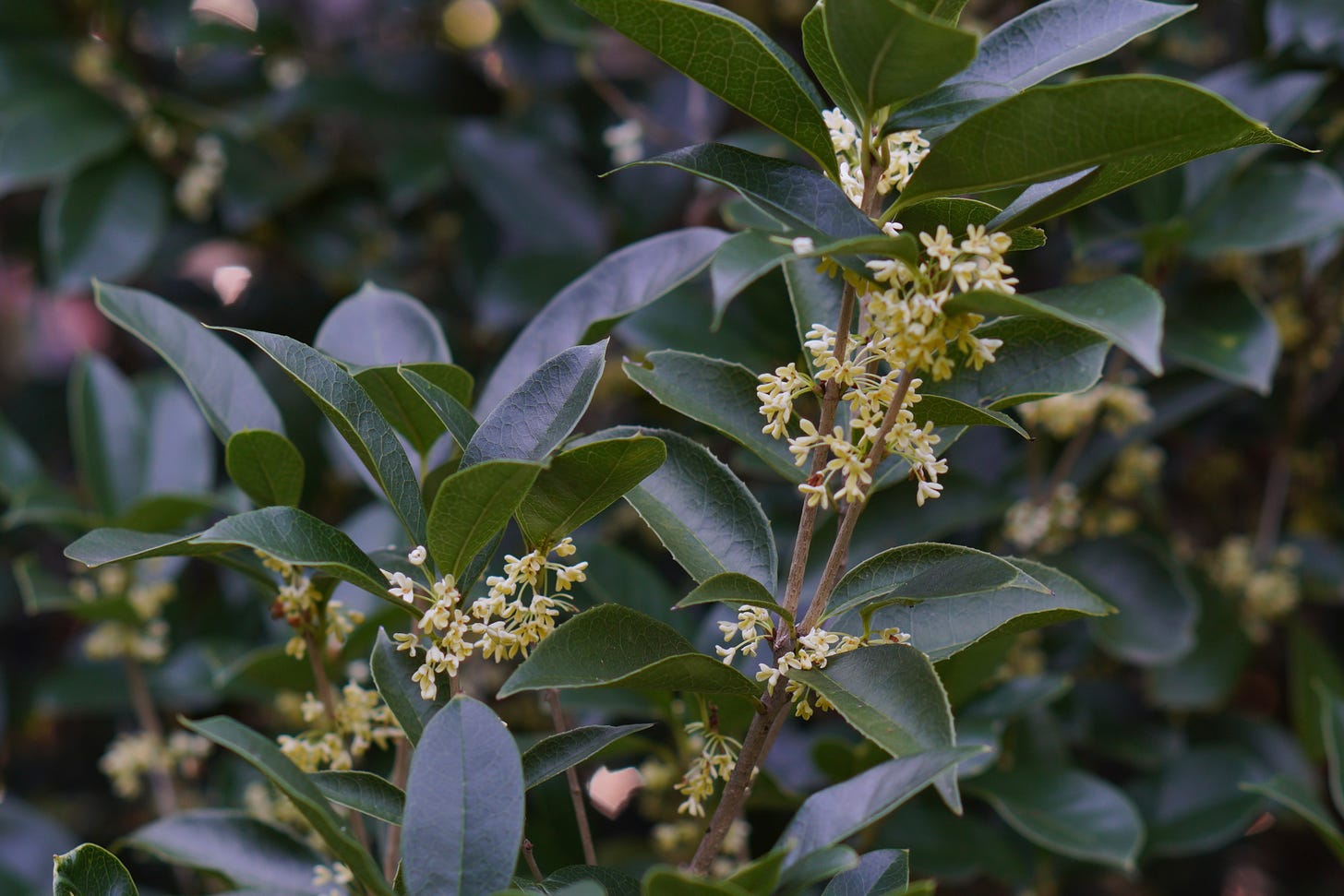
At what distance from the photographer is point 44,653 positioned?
2293 millimetres

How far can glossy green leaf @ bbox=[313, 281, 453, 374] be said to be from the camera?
1000 millimetres

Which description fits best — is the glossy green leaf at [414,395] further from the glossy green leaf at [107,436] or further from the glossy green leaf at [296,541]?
the glossy green leaf at [107,436]

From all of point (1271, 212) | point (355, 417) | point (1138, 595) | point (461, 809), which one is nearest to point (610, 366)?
point (1138, 595)

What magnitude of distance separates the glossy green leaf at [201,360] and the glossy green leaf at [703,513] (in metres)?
0.34

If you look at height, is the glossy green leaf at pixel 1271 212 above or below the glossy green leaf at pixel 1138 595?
above

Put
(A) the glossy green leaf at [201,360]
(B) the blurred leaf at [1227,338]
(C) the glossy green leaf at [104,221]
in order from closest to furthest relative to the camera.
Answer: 1. (A) the glossy green leaf at [201,360]
2. (B) the blurred leaf at [1227,338]
3. (C) the glossy green leaf at [104,221]

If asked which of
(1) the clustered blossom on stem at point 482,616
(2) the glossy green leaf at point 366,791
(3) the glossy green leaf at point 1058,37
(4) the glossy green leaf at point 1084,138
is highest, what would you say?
(3) the glossy green leaf at point 1058,37

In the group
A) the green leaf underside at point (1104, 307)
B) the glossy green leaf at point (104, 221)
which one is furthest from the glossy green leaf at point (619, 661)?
the glossy green leaf at point (104, 221)

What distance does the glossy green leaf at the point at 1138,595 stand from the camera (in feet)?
4.71

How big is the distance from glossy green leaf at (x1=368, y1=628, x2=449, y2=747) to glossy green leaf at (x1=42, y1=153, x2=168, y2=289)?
1.29 metres

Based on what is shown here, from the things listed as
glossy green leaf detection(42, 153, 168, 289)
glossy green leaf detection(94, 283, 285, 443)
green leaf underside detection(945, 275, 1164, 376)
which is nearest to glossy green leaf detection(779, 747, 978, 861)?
green leaf underside detection(945, 275, 1164, 376)

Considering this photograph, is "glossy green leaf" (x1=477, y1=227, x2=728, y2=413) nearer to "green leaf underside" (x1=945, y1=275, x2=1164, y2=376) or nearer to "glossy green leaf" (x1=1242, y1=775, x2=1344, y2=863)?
"green leaf underside" (x1=945, y1=275, x2=1164, y2=376)

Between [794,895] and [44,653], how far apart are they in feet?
6.89

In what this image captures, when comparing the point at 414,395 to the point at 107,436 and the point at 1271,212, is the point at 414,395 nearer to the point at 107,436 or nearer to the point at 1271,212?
the point at 107,436
